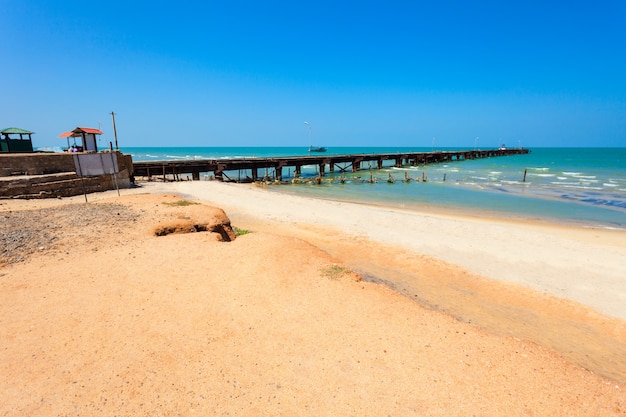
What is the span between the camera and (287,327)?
5.17 metres

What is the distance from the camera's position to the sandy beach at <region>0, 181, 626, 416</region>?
3.76 m

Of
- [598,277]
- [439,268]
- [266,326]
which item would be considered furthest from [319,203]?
[266,326]

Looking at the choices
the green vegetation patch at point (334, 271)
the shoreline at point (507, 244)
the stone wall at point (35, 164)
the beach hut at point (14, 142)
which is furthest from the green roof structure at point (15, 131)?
the green vegetation patch at point (334, 271)

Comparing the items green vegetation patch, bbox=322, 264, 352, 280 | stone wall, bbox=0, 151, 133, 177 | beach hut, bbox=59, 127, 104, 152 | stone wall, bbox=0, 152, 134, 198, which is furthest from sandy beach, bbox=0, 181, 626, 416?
beach hut, bbox=59, 127, 104, 152

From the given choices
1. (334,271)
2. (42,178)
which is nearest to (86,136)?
(42,178)

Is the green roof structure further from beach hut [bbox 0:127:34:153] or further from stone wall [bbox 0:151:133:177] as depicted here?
stone wall [bbox 0:151:133:177]

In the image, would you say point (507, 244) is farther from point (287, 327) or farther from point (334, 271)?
point (287, 327)

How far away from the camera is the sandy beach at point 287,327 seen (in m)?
3.76

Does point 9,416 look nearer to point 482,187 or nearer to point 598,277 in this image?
point 598,277

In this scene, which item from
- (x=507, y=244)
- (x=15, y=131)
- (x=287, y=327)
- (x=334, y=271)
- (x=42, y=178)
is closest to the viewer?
(x=287, y=327)

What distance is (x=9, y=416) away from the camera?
130 inches

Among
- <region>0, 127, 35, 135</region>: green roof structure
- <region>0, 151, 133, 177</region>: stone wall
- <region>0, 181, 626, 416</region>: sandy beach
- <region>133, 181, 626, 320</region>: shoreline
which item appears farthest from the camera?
<region>0, 127, 35, 135</region>: green roof structure

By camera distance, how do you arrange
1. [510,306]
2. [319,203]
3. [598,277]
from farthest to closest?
1. [319,203]
2. [598,277]
3. [510,306]

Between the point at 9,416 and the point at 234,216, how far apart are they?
13.6 meters
